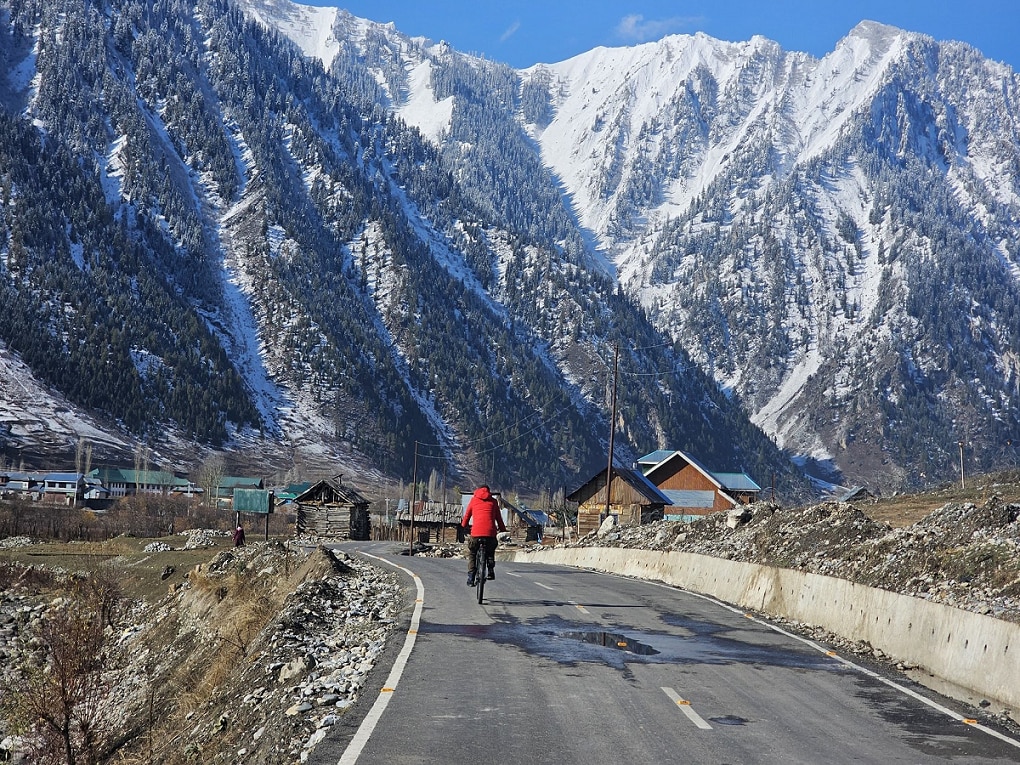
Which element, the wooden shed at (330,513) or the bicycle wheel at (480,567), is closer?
the bicycle wheel at (480,567)

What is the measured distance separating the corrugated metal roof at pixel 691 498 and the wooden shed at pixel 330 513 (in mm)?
30503

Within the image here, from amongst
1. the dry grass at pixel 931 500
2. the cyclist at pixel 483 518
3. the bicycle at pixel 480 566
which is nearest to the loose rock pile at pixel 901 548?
the cyclist at pixel 483 518

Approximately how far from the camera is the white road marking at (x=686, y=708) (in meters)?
11.9

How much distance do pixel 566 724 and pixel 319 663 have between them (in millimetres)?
4835

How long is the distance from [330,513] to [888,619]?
301 ft

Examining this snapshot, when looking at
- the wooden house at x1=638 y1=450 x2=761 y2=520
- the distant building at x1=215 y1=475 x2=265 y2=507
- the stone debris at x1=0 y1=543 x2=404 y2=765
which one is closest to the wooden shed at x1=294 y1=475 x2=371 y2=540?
the wooden house at x1=638 y1=450 x2=761 y2=520

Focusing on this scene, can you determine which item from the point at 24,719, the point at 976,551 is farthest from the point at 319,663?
the point at 24,719

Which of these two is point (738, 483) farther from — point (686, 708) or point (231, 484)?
point (686, 708)

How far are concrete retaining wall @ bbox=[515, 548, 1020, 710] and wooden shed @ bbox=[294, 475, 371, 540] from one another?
7574 cm

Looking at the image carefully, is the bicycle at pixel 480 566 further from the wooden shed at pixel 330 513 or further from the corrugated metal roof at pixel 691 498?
the corrugated metal roof at pixel 691 498

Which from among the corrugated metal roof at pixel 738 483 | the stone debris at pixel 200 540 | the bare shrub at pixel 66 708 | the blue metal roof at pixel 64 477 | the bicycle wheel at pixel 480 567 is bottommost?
the bare shrub at pixel 66 708

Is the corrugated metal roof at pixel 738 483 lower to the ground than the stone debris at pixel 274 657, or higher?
higher

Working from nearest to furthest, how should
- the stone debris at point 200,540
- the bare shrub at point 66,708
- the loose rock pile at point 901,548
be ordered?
the loose rock pile at point 901,548
the bare shrub at point 66,708
the stone debris at point 200,540

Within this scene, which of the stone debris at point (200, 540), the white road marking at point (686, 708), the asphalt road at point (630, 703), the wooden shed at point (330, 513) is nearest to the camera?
the asphalt road at point (630, 703)
